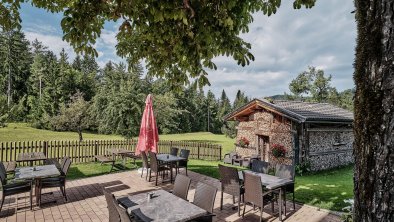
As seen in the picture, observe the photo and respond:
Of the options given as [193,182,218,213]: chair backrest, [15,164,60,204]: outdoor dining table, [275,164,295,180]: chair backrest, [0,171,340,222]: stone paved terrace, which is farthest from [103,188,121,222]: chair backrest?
[275,164,295,180]: chair backrest

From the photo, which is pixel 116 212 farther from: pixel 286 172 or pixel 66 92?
pixel 66 92

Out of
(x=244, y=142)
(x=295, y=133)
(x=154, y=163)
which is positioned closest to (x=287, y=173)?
(x=154, y=163)

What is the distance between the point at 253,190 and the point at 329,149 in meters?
11.9

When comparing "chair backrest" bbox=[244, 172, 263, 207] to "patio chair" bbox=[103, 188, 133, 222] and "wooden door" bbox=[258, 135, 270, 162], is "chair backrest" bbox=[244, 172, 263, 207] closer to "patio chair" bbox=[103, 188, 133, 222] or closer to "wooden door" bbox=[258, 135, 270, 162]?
"patio chair" bbox=[103, 188, 133, 222]

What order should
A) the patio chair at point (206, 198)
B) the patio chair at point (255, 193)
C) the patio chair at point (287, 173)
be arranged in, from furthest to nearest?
the patio chair at point (287, 173), the patio chair at point (255, 193), the patio chair at point (206, 198)

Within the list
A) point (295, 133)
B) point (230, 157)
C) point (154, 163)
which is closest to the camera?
point (154, 163)

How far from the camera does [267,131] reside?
15227 millimetres

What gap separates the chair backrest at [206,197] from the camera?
4238 mm

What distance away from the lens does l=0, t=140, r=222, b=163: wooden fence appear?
1205 cm

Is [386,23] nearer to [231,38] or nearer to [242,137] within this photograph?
[231,38]

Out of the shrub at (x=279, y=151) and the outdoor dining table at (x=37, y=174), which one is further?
the shrub at (x=279, y=151)

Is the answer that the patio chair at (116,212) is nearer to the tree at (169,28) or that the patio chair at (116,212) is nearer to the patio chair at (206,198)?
the patio chair at (206,198)

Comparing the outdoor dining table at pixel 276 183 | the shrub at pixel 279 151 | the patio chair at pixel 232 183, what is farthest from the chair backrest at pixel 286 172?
the shrub at pixel 279 151

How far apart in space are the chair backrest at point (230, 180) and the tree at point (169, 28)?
104 inches
